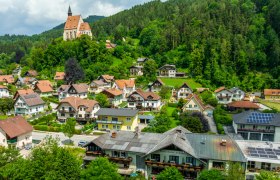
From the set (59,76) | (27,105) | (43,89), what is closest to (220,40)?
(59,76)

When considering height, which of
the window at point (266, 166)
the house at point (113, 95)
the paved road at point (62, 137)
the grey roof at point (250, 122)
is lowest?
the paved road at point (62, 137)

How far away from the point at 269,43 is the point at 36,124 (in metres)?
100

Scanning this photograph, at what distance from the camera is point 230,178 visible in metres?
24.0

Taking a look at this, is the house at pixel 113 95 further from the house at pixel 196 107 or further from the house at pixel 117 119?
the house at pixel 196 107

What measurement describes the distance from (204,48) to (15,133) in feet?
276

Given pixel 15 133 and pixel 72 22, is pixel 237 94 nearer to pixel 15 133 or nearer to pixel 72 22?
pixel 15 133

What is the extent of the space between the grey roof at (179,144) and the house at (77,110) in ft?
82.1

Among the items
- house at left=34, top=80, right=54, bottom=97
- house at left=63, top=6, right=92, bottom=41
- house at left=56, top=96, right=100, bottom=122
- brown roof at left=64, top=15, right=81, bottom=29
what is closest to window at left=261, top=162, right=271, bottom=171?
house at left=56, top=96, right=100, bottom=122

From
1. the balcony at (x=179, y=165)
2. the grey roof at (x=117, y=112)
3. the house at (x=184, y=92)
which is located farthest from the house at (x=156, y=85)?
the balcony at (x=179, y=165)

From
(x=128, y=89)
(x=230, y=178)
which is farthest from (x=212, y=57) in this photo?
(x=230, y=178)

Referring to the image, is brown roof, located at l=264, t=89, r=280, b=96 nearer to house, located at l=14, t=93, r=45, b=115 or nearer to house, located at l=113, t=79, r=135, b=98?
house, located at l=113, t=79, r=135, b=98

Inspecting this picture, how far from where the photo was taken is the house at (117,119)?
170 feet

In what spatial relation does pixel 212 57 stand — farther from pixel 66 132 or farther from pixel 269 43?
pixel 66 132

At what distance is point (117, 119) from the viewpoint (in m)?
52.6
